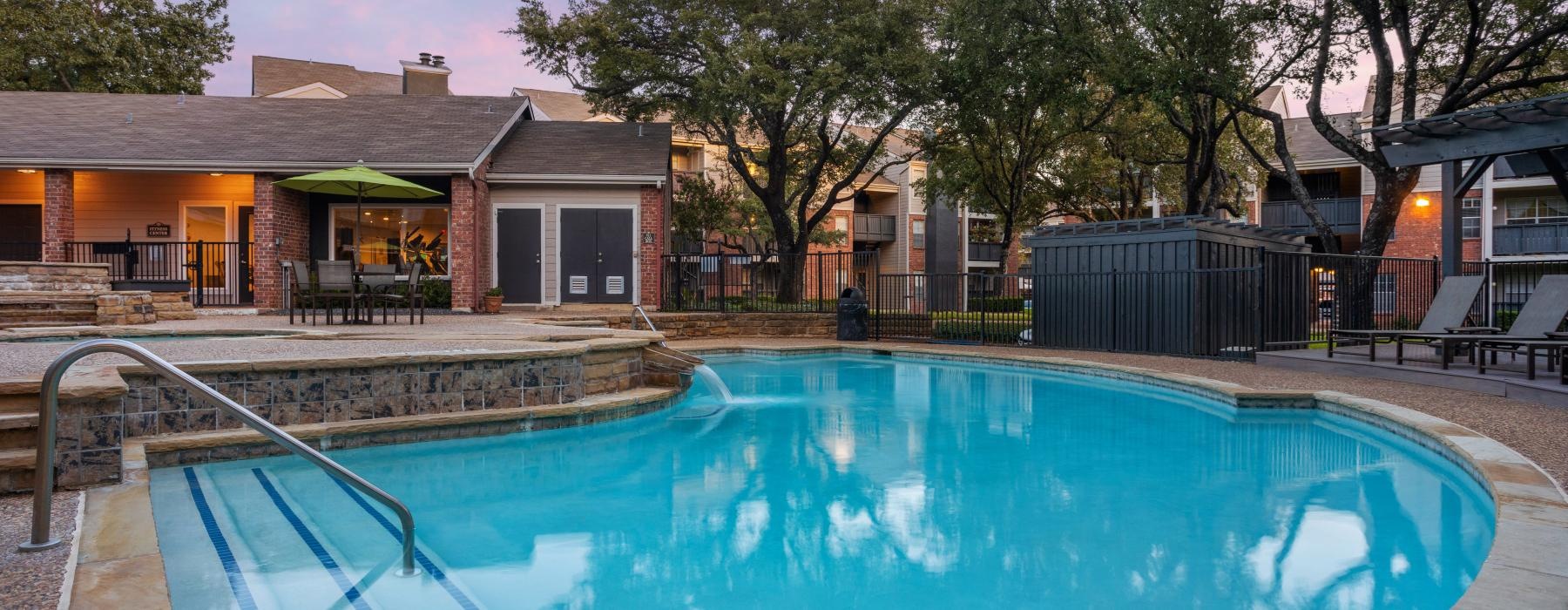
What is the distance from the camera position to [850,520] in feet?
15.1

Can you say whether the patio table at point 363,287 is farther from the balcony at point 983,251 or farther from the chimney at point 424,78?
the balcony at point 983,251

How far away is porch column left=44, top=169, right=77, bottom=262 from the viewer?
15664 mm

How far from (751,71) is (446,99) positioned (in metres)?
7.86

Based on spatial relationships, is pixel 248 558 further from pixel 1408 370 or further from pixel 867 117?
pixel 867 117

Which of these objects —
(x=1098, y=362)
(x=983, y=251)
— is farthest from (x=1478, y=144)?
(x=983, y=251)

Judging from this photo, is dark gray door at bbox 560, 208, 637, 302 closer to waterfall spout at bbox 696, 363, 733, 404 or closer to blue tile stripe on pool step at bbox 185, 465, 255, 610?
waterfall spout at bbox 696, 363, 733, 404

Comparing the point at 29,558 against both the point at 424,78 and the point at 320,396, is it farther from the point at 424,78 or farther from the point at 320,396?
the point at 424,78

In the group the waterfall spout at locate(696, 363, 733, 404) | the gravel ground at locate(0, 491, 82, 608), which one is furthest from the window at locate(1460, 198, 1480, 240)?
the gravel ground at locate(0, 491, 82, 608)

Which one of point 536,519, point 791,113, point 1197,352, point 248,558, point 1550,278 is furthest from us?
point 791,113

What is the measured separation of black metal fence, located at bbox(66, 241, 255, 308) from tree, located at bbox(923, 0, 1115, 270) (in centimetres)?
1498

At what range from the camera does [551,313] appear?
15.7 m

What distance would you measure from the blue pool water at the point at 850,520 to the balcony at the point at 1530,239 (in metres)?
24.8

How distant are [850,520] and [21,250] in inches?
808

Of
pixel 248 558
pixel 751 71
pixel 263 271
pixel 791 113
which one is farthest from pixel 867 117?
pixel 248 558
